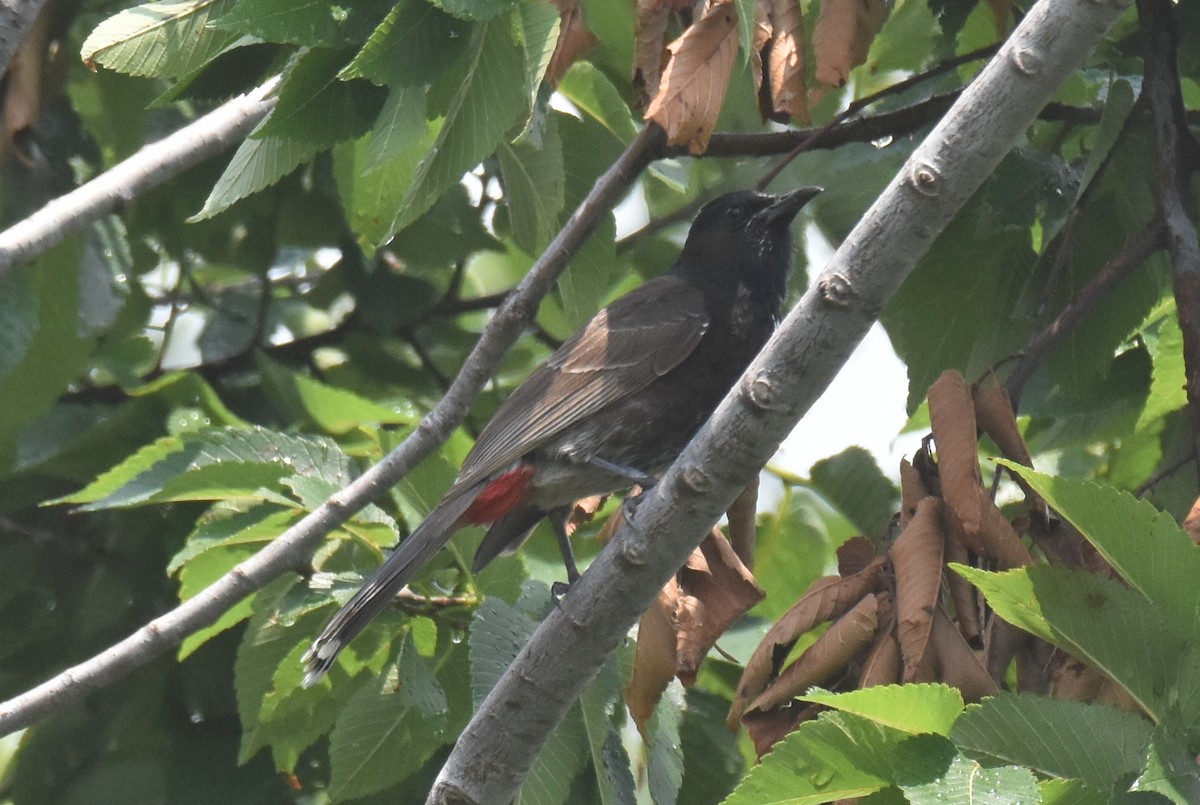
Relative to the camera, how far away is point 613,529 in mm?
3680

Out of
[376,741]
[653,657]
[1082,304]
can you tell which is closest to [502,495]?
[376,741]

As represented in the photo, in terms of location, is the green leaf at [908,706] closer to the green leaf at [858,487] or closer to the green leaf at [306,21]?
the green leaf at [306,21]

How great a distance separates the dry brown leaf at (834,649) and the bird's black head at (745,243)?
2.36 metres

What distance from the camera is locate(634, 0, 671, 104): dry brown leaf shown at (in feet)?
10.1

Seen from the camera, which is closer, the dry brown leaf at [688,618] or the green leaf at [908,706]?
the green leaf at [908,706]

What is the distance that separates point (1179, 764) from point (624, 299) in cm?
306

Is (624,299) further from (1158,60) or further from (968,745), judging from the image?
(968,745)

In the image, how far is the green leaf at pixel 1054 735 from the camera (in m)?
2.13

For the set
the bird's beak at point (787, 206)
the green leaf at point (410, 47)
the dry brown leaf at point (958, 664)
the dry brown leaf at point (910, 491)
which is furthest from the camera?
the bird's beak at point (787, 206)

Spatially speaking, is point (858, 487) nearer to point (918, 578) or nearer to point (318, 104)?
point (918, 578)

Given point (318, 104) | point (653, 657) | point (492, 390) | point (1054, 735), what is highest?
point (318, 104)

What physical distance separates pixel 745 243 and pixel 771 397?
8.58 ft

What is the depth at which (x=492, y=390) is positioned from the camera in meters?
5.79

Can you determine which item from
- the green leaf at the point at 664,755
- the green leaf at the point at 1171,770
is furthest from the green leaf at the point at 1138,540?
the green leaf at the point at 664,755
